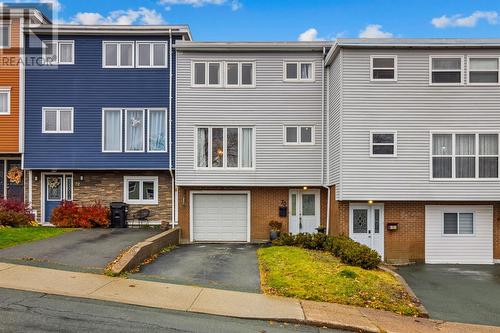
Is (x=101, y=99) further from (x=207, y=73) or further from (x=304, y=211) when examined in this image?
(x=304, y=211)

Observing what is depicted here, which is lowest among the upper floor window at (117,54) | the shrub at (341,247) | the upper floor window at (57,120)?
the shrub at (341,247)

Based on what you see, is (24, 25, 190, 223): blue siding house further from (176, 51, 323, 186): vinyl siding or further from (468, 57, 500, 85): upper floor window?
(468, 57, 500, 85): upper floor window

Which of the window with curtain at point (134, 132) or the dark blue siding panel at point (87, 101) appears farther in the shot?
the window with curtain at point (134, 132)

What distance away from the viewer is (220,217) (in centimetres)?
2108

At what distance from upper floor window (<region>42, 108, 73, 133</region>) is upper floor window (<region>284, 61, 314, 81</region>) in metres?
9.72

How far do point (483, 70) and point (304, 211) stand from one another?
9166 mm


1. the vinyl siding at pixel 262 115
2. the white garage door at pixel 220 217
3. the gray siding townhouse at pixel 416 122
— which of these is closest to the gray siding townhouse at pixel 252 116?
the vinyl siding at pixel 262 115

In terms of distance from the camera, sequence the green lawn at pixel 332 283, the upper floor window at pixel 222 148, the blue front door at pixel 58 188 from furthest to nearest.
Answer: the blue front door at pixel 58 188, the upper floor window at pixel 222 148, the green lawn at pixel 332 283

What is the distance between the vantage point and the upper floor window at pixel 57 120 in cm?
2092

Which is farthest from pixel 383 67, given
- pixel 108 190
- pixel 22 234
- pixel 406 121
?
pixel 22 234

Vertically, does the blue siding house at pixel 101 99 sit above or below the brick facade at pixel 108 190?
above

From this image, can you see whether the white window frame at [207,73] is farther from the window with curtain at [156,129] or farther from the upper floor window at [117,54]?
the upper floor window at [117,54]

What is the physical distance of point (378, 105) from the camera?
1841 cm

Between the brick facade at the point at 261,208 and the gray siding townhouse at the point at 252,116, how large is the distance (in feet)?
0.43
